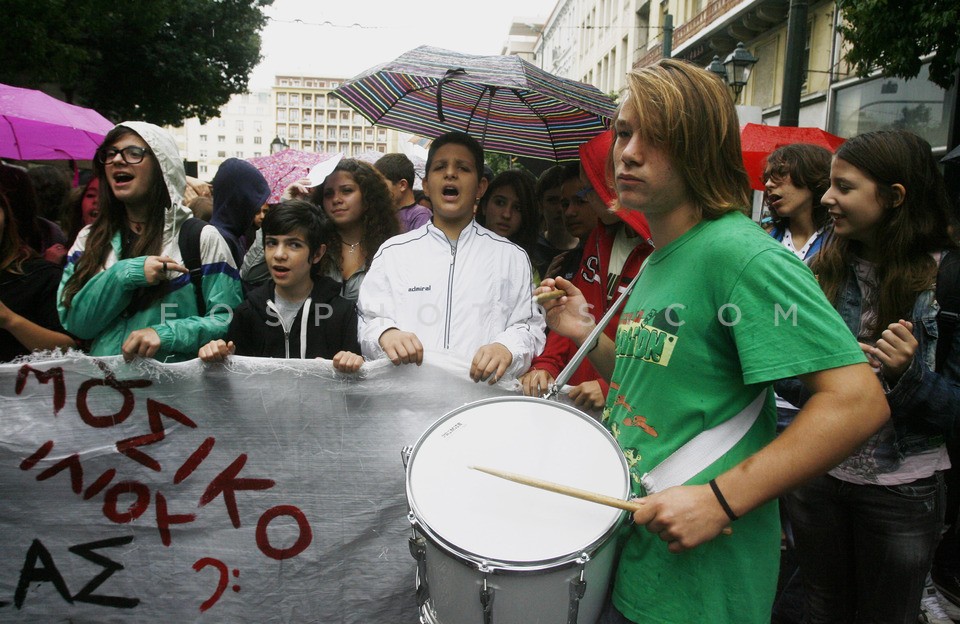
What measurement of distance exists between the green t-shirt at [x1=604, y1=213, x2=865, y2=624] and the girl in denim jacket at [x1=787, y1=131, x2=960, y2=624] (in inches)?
30.7

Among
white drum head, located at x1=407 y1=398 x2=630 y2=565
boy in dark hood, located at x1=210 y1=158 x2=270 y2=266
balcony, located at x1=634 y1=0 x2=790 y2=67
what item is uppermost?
balcony, located at x1=634 y1=0 x2=790 y2=67

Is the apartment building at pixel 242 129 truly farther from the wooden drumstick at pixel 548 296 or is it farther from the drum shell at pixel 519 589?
the drum shell at pixel 519 589

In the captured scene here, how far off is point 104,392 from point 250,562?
787mm

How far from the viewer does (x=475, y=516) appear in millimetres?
1462

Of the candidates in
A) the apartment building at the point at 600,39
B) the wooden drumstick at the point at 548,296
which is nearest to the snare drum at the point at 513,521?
the wooden drumstick at the point at 548,296

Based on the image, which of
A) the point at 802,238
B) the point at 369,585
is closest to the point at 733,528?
the point at 369,585

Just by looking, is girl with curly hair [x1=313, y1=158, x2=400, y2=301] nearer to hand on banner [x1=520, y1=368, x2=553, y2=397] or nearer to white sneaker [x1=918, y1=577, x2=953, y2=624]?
hand on banner [x1=520, y1=368, x2=553, y2=397]

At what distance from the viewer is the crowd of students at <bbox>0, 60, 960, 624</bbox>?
1.29 m

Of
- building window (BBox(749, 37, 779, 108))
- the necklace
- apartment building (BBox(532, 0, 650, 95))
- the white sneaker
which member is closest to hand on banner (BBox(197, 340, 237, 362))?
the necklace

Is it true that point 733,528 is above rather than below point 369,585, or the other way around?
above

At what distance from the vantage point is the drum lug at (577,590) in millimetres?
1365

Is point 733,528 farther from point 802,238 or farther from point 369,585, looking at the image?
point 802,238

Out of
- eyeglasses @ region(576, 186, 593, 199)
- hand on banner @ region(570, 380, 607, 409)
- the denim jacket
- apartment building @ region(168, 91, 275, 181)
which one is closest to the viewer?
the denim jacket

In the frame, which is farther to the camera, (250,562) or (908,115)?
(908,115)
